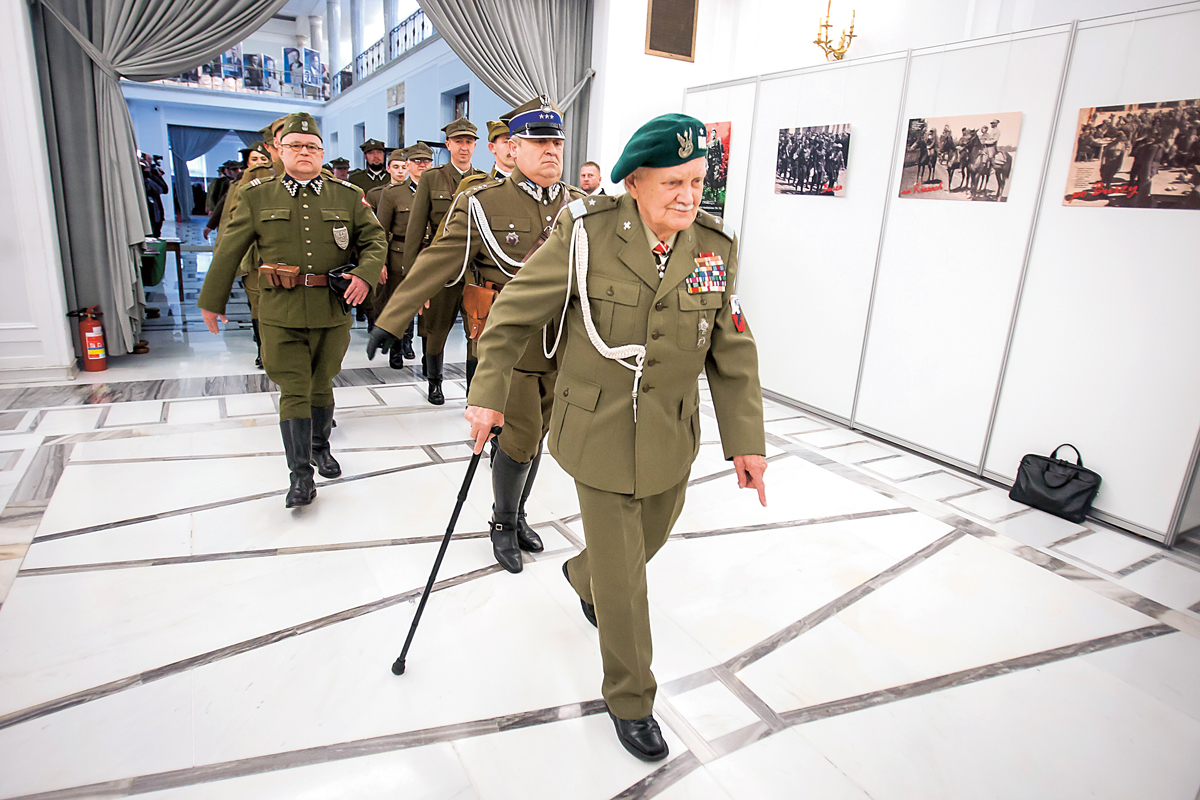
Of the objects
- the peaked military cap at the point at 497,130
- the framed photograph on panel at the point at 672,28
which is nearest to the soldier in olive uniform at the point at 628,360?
the peaked military cap at the point at 497,130

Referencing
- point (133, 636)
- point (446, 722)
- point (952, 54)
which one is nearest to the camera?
point (446, 722)

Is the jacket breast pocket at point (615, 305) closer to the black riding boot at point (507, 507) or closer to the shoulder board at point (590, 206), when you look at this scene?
the shoulder board at point (590, 206)

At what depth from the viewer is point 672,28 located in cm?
620

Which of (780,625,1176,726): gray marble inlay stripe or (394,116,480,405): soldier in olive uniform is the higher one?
(394,116,480,405): soldier in olive uniform

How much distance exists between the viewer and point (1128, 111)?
3.17 meters

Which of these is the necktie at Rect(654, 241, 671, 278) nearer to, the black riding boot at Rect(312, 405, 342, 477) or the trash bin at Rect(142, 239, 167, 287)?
the black riding boot at Rect(312, 405, 342, 477)

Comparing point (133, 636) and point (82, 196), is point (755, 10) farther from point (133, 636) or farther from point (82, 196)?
point (133, 636)

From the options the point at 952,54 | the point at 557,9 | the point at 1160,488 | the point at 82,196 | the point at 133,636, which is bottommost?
the point at 133,636

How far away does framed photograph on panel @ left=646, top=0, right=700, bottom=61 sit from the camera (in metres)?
6.11

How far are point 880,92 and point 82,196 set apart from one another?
5.38m

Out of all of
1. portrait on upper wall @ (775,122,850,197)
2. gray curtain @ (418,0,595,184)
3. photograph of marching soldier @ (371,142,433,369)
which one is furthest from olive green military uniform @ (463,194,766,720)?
gray curtain @ (418,0,595,184)

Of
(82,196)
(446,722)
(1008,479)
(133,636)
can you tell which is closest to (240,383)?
(82,196)

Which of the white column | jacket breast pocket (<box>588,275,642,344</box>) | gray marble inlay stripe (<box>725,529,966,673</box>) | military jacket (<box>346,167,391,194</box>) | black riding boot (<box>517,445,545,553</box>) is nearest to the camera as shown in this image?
jacket breast pocket (<box>588,275,642,344</box>)

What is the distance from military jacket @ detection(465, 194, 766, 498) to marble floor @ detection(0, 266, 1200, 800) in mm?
754
